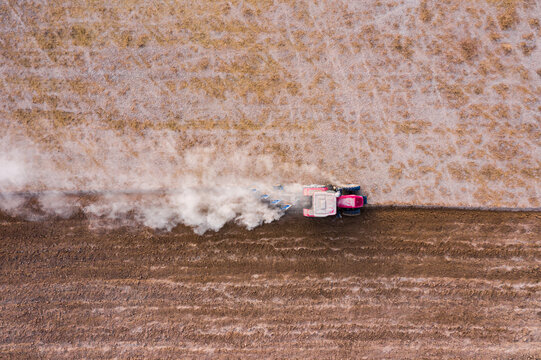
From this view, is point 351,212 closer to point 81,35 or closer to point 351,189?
point 351,189

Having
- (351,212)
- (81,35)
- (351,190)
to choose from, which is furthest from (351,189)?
(81,35)

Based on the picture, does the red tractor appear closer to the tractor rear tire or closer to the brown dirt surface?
the tractor rear tire

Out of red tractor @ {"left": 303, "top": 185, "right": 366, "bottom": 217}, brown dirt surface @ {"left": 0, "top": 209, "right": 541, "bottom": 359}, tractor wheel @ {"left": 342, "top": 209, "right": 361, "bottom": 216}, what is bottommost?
brown dirt surface @ {"left": 0, "top": 209, "right": 541, "bottom": 359}

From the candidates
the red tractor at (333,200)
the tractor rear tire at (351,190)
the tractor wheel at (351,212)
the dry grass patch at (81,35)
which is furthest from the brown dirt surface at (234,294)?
the dry grass patch at (81,35)

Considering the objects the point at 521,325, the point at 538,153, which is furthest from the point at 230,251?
the point at 538,153

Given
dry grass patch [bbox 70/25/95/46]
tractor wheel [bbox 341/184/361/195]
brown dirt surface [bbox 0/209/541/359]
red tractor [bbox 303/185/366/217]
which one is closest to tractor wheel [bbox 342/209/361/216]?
red tractor [bbox 303/185/366/217]

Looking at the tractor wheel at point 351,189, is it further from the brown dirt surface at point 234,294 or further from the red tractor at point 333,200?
the brown dirt surface at point 234,294
